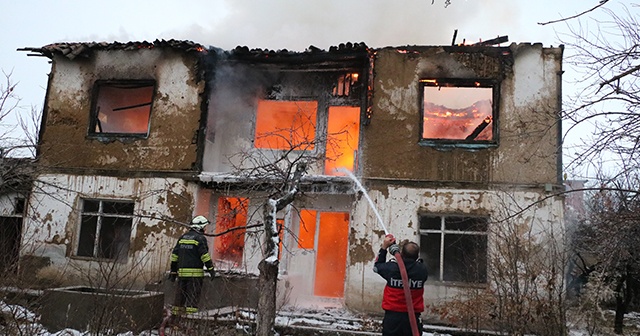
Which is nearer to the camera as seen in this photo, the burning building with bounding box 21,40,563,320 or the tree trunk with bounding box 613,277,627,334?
the burning building with bounding box 21,40,563,320

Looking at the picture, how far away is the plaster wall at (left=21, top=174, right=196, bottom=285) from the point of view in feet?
40.9

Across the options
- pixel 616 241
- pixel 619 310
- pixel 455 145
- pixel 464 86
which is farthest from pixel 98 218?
pixel 619 310

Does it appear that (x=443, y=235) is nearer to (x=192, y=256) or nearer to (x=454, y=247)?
(x=454, y=247)

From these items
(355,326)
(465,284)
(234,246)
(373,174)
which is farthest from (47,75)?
→ (465,284)

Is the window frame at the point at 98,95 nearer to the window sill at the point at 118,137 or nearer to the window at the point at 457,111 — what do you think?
the window sill at the point at 118,137

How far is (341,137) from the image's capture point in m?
14.3

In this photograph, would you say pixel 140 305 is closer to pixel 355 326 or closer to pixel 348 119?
pixel 355 326

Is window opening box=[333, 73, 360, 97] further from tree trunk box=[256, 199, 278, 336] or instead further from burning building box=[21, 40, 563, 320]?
tree trunk box=[256, 199, 278, 336]

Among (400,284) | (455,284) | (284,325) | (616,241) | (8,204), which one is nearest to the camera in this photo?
(400,284)

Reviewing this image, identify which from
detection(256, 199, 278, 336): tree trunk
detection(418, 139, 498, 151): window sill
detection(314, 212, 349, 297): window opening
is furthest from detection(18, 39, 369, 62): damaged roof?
detection(256, 199, 278, 336): tree trunk

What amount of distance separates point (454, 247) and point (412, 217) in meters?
1.19

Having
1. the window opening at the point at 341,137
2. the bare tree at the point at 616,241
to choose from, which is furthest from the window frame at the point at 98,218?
the bare tree at the point at 616,241

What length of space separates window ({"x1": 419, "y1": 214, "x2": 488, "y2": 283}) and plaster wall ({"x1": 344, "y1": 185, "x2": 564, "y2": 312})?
0.22 metres

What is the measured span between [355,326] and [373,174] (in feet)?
12.2
